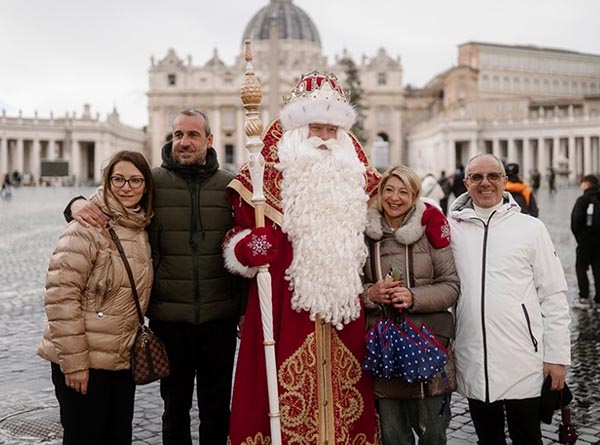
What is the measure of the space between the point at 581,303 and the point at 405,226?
6875 mm

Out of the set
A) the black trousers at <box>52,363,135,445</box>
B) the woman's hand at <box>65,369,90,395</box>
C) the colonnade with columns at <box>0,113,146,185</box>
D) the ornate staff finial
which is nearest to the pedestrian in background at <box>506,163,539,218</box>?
the ornate staff finial

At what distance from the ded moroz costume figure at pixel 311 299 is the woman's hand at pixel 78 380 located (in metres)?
0.84

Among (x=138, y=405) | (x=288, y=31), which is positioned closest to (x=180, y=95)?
(x=288, y=31)

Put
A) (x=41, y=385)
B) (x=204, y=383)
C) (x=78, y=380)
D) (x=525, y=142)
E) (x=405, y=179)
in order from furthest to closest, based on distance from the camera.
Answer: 1. (x=525, y=142)
2. (x=41, y=385)
3. (x=204, y=383)
4. (x=405, y=179)
5. (x=78, y=380)

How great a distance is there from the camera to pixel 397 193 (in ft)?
12.5

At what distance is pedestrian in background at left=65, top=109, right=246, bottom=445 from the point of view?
409 cm

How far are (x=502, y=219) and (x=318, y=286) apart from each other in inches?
42.4

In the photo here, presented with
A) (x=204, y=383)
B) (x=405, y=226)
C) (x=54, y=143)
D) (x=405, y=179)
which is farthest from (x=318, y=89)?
(x=54, y=143)

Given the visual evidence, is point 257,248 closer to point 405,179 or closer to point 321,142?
point 321,142

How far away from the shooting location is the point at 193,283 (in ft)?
13.4

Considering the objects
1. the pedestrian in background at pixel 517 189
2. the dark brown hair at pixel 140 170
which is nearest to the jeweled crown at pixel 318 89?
the dark brown hair at pixel 140 170

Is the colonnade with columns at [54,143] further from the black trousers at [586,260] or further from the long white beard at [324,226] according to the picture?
the long white beard at [324,226]

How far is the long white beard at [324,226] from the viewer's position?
388 cm

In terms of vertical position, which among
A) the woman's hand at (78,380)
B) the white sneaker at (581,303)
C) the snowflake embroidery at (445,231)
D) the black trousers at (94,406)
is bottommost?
the white sneaker at (581,303)
